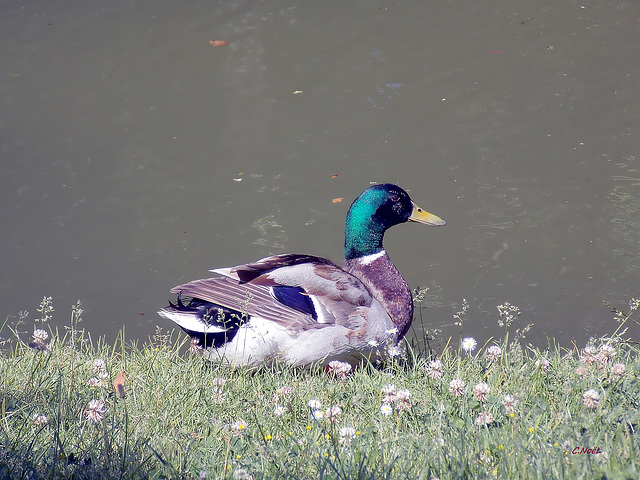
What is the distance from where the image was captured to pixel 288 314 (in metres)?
3.77

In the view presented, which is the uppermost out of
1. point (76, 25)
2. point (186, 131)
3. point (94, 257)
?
point (76, 25)

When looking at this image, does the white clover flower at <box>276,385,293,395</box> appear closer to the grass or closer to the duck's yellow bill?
the grass

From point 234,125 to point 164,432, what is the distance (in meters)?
4.94

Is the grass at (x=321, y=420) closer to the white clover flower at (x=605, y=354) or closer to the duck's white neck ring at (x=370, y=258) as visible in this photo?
the white clover flower at (x=605, y=354)

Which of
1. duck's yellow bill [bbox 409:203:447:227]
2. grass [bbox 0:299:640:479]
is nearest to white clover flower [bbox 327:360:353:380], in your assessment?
grass [bbox 0:299:640:479]

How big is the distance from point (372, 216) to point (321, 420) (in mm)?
2013

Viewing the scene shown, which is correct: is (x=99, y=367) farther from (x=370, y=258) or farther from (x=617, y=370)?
(x=617, y=370)

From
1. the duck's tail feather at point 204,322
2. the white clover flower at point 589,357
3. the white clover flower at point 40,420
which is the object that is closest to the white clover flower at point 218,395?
the duck's tail feather at point 204,322

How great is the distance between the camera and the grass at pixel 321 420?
7.28ft

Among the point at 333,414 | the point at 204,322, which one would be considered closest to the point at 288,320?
the point at 204,322

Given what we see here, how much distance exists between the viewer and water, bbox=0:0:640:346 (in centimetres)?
535

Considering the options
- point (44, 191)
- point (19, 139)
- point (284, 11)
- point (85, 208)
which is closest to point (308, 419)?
point (85, 208)

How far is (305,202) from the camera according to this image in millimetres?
6227

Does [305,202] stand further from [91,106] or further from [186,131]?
[91,106]
